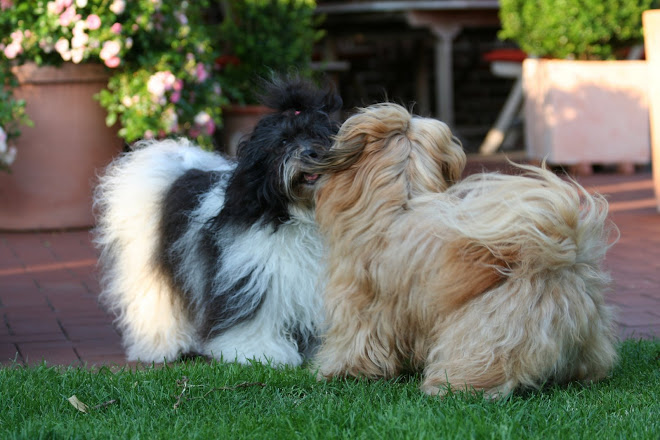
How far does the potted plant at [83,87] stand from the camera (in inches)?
279

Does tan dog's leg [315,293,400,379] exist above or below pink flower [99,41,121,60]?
below

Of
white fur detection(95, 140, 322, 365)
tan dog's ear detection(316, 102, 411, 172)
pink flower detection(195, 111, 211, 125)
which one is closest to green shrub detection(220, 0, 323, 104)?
pink flower detection(195, 111, 211, 125)

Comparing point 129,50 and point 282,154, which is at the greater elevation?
point 129,50

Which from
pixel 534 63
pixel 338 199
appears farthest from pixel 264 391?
pixel 534 63

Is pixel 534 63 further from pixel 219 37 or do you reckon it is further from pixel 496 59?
pixel 219 37

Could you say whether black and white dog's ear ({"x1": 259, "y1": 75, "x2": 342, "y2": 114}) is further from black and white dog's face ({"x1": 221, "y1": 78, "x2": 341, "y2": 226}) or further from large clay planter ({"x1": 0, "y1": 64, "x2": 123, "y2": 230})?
large clay planter ({"x1": 0, "y1": 64, "x2": 123, "y2": 230})

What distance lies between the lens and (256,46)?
923 centimetres

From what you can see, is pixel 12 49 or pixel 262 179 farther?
pixel 12 49

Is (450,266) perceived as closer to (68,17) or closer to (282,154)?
(282,154)

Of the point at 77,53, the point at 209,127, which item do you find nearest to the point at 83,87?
the point at 77,53

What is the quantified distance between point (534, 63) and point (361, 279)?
768cm

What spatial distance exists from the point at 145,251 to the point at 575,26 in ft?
22.5

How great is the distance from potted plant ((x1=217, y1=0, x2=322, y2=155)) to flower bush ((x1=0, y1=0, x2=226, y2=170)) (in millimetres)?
1392

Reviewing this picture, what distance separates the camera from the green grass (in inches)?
107
